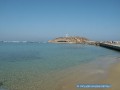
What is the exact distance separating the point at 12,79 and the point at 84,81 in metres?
3.48

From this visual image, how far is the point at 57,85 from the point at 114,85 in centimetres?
239

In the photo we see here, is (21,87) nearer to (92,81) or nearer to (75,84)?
(75,84)

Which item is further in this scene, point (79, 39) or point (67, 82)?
point (79, 39)

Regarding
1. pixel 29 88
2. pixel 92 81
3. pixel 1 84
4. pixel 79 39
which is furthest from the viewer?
pixel 79 39

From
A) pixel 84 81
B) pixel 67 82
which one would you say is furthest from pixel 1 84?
pixel 84 81

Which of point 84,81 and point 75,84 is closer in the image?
point 75,84

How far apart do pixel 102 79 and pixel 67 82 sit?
181 centimetres

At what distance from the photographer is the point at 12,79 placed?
901 cm

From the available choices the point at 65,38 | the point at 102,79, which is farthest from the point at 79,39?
the point at 102,79

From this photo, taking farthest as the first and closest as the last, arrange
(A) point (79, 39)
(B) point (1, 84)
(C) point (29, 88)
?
(A) point (79, 39) → (B) point (1, 84) → (C) point (29, 88)

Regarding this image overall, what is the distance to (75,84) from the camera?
8.06 m

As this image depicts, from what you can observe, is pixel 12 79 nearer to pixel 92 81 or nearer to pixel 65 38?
pixel 92 81

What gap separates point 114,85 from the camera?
7723 mm

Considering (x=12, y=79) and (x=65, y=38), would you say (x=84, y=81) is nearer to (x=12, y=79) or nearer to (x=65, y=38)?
(x=12, y=79)
